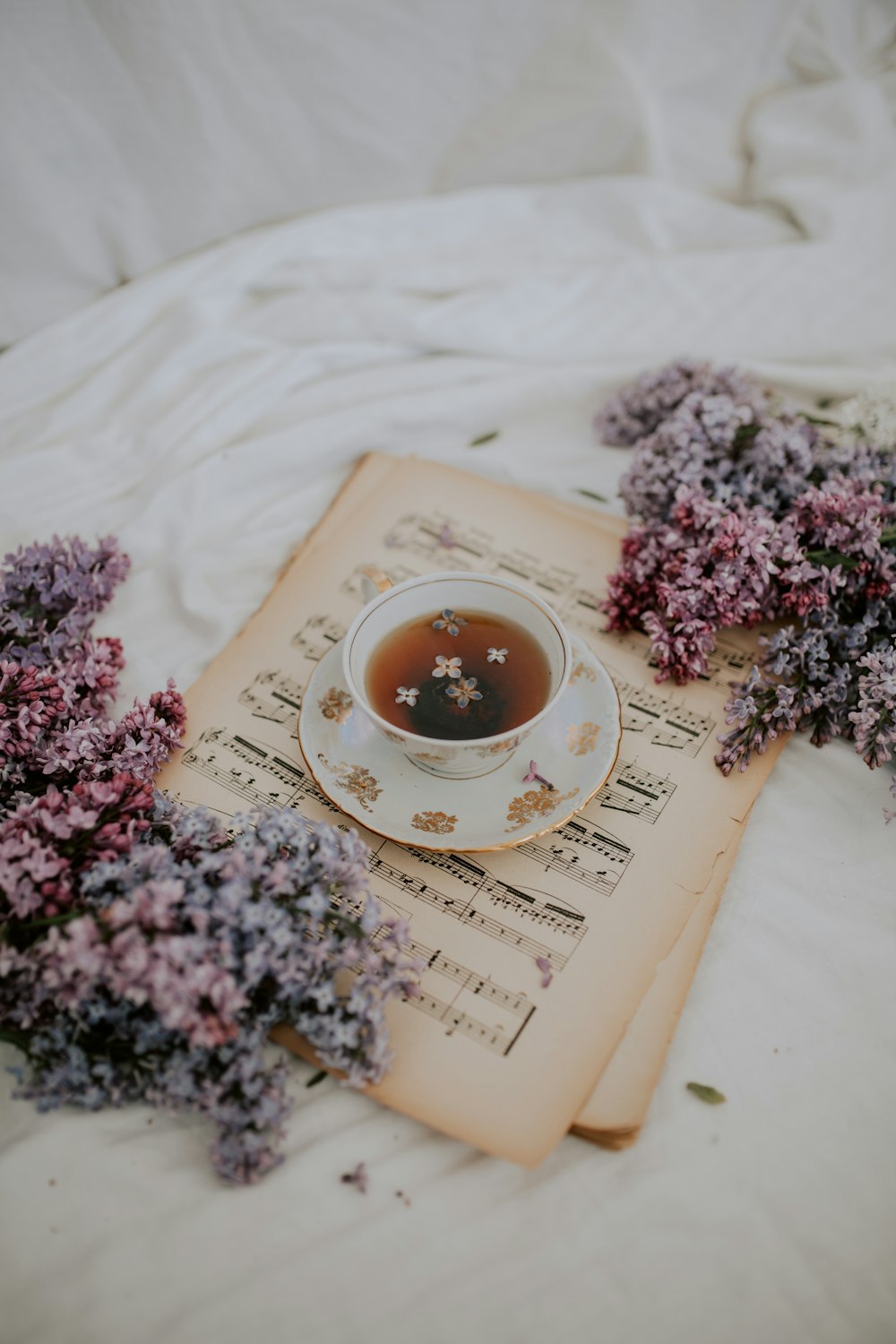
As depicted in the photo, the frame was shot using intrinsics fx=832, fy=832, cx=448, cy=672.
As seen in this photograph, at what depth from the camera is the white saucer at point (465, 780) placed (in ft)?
4.15

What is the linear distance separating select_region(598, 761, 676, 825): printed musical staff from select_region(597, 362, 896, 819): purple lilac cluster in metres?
0.12

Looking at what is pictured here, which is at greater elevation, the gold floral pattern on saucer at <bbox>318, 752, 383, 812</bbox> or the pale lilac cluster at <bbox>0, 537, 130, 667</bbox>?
the pale lilac cluster at <bbox>0, 537, 130, 667</bbox>

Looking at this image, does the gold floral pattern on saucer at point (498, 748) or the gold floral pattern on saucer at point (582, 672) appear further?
the gold floral pattern on saucer at point (582, 672)

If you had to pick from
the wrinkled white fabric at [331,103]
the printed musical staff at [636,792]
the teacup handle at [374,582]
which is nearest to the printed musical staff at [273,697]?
the teacup handle at [374,582]

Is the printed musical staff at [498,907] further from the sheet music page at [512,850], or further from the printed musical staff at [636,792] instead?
the printed musical staff at [636,792]

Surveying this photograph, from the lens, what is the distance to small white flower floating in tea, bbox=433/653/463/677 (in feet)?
4.58

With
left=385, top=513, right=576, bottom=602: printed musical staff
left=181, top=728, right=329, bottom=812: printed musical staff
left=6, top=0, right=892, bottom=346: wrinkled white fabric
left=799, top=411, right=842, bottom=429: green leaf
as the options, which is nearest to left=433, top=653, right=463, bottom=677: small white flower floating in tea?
left=181, top=728, right=329, bottom=812: printed musical staff

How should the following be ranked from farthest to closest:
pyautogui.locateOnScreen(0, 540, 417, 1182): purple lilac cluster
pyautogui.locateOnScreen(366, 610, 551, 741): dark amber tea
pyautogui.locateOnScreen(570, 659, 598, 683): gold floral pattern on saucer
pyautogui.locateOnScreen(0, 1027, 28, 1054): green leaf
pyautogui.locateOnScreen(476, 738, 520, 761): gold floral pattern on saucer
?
pyautogui.locateOnScreen(570, 659, 598, 683): gold floral pattern on saucer, pyautogui.locateOnScreen(366, 610, 551, 741): dark amber tea, pyautogui.locateOnScreen(476, 738, 520, 761): gold floral pattern on saucer, pyautogui.locateOnScreen(0, 1027, 28, 1054): green leaf, pyautogui.locateOnScreen(0, 540, 417, 1182): purple lilac cluster

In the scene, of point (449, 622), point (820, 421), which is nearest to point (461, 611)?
point (449, 622)

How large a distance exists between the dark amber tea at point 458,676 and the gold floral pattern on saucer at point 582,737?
0.31ft

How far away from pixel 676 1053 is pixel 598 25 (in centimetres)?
242

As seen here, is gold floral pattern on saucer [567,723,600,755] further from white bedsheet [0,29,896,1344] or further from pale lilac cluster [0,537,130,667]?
pale lilac cluster [0,537,130,667]

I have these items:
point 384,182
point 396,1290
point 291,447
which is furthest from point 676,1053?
point 384,182

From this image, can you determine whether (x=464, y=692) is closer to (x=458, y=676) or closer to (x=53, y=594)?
(x=458, y=676)
